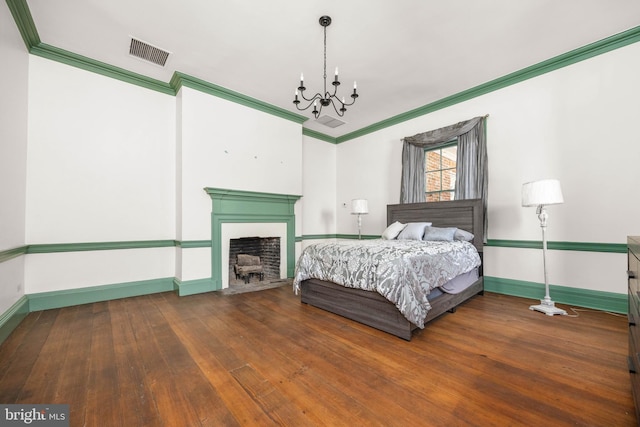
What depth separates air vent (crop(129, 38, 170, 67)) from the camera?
2.96 m

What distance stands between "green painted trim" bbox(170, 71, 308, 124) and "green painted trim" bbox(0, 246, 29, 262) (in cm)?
261

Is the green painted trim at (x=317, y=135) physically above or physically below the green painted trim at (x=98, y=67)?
below

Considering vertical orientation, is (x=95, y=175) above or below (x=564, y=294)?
above

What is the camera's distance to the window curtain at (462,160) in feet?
12.2

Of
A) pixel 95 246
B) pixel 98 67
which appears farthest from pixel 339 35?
pixel 95 246

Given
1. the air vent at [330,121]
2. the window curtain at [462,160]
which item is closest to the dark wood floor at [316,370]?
the window curtain at [462,160]

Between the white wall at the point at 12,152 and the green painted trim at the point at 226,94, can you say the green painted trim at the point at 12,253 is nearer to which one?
the white wall at the point at 12,152

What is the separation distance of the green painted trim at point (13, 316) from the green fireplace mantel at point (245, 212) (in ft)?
6.08

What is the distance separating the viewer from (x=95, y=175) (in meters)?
3.27

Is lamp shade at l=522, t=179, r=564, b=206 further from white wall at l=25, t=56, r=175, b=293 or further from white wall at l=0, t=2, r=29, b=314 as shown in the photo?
white wall at l=0, t=2, r=29, b=314

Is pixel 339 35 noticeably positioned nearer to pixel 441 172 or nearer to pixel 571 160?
pixel 441 172

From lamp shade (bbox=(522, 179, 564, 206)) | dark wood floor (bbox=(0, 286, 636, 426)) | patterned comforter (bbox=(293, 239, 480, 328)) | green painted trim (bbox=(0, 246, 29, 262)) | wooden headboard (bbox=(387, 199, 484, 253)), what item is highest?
lamp shade (bbox=(522, 179, 564, 206))

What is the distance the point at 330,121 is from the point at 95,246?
4131 mm

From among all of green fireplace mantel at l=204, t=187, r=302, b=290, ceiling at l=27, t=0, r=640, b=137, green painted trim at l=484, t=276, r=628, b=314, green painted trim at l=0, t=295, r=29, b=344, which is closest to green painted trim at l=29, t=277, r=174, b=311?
green painted trim at l=0, t=295, r=29, b=344
